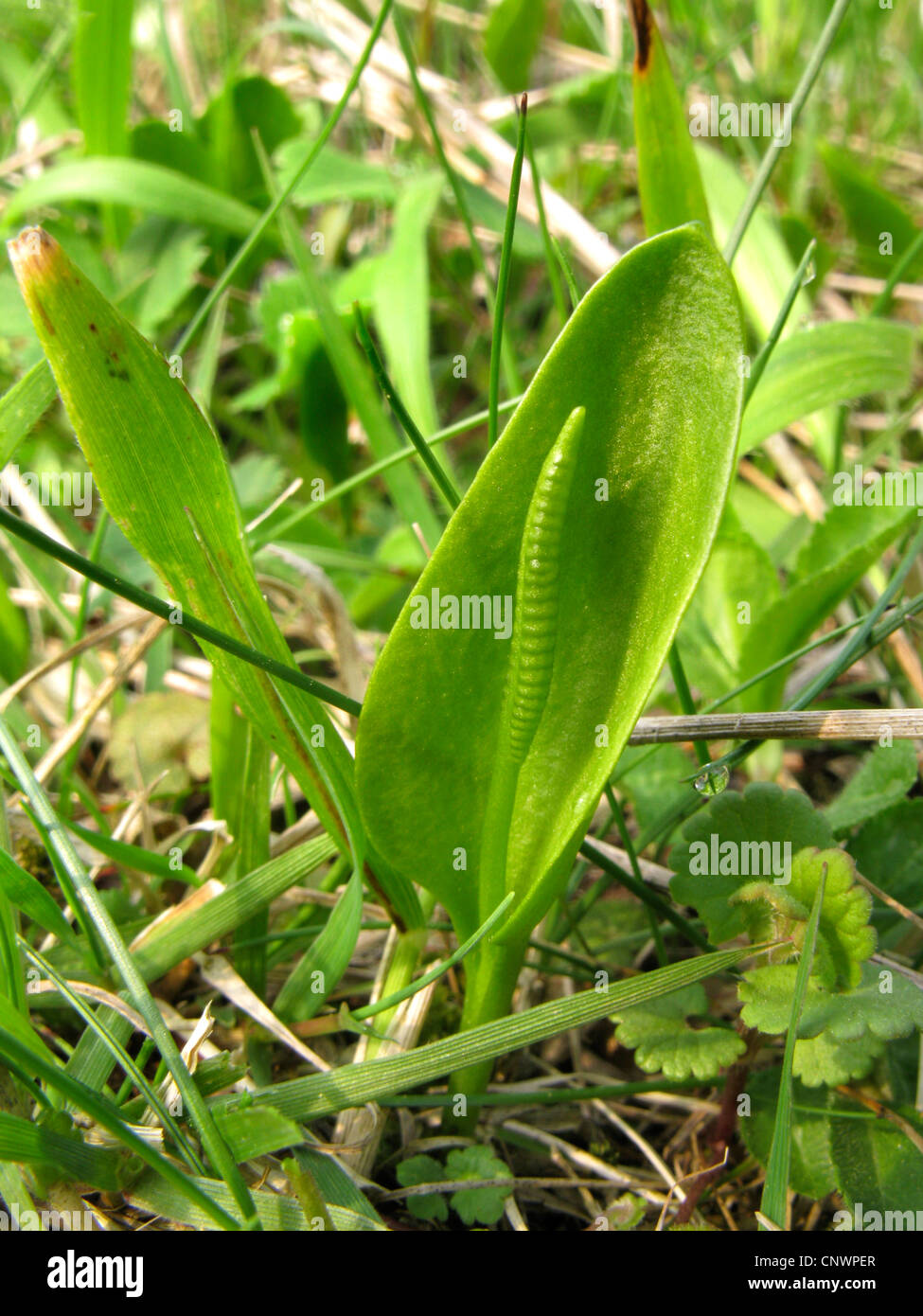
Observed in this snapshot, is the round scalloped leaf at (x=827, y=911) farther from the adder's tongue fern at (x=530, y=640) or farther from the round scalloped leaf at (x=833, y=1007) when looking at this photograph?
the adder's tongue fern at (x=530, y=640)

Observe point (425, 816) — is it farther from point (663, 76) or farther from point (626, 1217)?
point (663, 76)

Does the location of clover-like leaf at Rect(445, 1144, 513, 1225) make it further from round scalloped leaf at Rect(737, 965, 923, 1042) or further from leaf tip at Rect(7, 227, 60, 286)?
leaf tip at Rect(7, 227, 60, 286)

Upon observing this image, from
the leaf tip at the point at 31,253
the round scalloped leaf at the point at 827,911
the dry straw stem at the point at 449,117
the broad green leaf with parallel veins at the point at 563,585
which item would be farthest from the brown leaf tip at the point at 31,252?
the dry straw stem at the point at 449,117

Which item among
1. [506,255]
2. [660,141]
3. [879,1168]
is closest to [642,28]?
[660,141]

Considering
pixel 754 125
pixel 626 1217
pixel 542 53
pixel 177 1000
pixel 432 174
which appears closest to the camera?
pixel 626 1217

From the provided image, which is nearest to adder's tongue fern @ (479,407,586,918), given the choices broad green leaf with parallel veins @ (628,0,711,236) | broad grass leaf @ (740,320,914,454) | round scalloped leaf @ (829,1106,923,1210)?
round scalloped leaf @ (829,1106,923,1210)

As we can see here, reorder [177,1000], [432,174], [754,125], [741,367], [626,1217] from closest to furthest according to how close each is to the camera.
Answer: [741,367] → [626,1217] → [177,1000] → [432,174] → [754,125]
